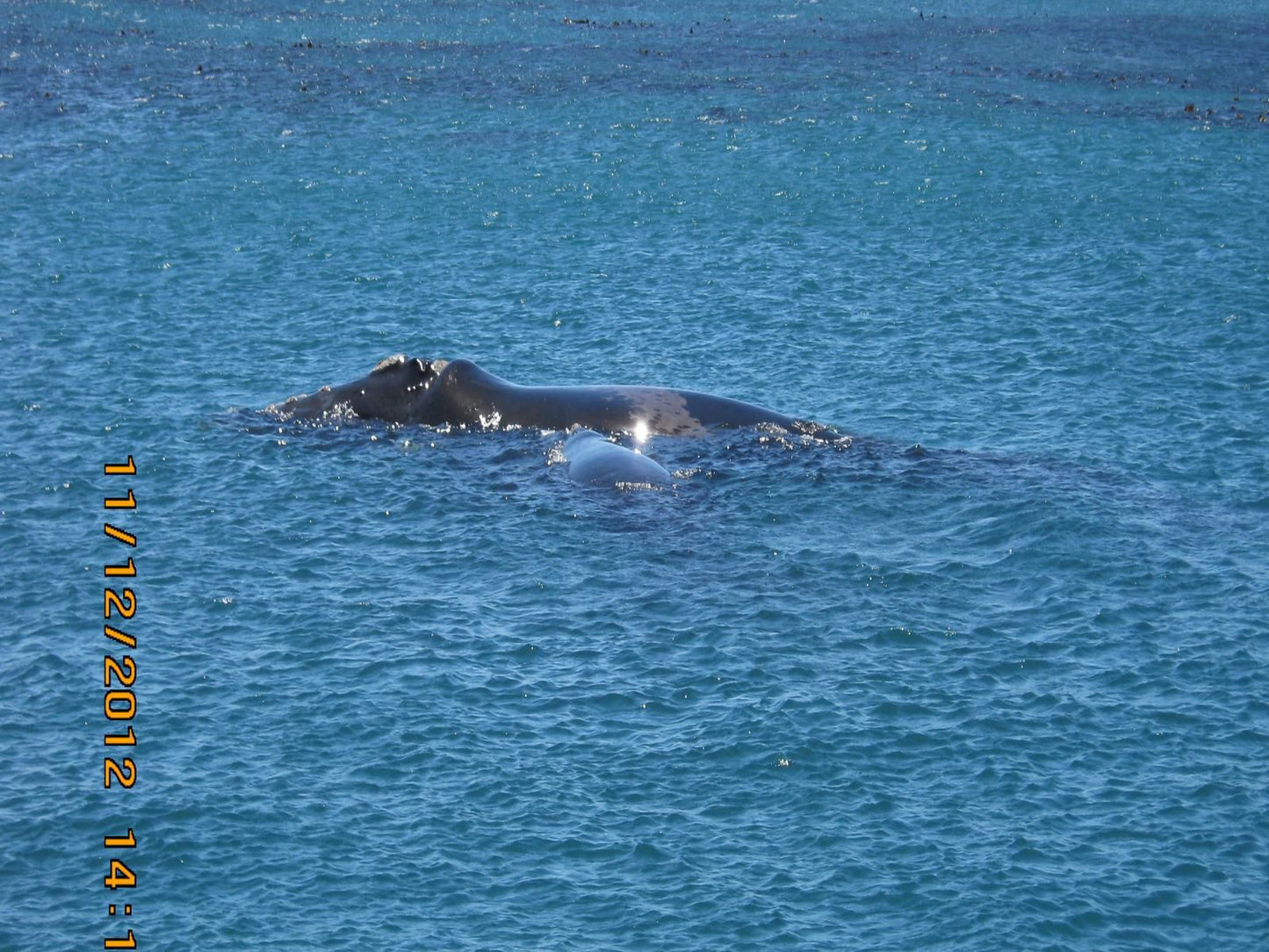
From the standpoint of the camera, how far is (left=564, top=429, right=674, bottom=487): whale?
120 ft

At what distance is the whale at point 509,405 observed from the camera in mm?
40281

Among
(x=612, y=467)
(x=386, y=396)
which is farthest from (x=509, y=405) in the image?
(x=612, y=467)

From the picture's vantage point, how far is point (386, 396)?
4203 cm

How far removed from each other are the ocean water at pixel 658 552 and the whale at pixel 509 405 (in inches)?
31.1

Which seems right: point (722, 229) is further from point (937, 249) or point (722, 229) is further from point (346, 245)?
point (346, 245)

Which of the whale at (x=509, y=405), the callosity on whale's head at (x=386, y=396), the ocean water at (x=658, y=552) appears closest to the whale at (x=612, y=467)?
the ocean water at (x=658, y=552)

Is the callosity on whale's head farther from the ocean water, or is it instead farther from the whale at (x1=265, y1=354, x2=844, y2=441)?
the ocean water

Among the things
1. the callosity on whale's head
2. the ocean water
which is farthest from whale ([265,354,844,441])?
the ocean water

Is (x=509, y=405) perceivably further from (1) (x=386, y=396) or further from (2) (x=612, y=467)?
(2) (x=612, y=467)

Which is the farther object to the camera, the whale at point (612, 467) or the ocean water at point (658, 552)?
the whale at point (612, 467)

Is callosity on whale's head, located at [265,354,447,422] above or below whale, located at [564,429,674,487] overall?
above

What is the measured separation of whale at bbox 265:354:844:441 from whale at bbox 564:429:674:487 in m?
2.03

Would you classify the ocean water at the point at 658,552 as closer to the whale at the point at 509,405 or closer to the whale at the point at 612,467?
the whale at the point at 612,467

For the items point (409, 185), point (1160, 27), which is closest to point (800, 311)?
point (409, 185)
